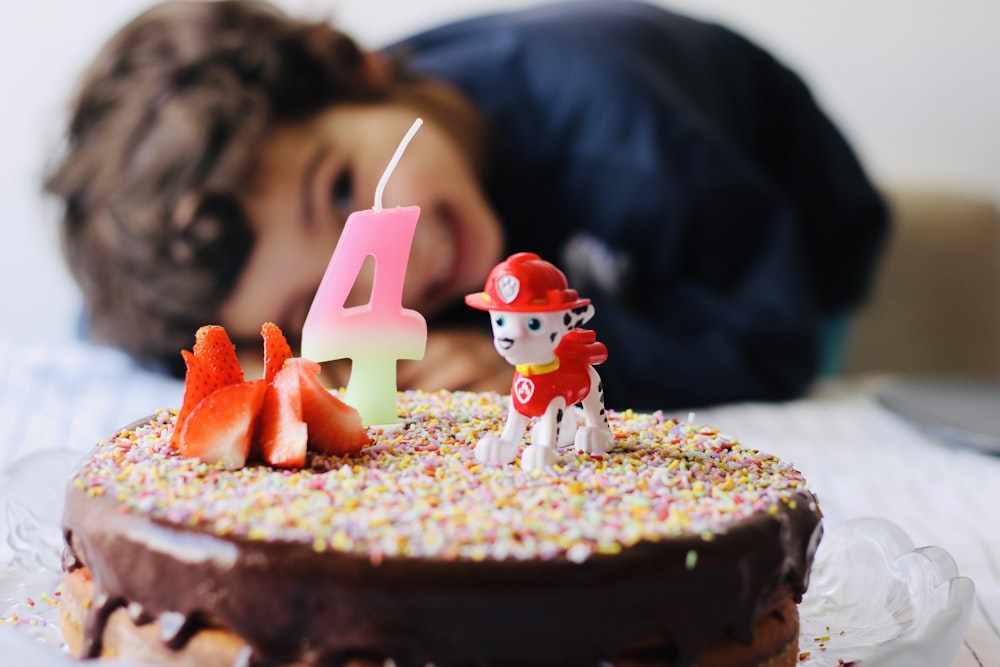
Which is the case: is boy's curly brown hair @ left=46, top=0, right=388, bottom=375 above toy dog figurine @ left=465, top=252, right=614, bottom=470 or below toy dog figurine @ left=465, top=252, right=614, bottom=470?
below

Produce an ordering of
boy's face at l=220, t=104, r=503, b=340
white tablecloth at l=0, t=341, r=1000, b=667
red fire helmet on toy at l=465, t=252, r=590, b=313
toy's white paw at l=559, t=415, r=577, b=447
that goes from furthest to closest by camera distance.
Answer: boy's face at l=220, t=104, r=503, b=340 < white tablecloth at l=0, t=341, r=1000, b=667 < toy's white paw at l=559, t=415, r=577, b=447 < red fire helmet on toy at l=465, t=252, r=590, b=313

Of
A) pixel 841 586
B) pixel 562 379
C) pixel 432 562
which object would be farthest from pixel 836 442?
pixel 432 562

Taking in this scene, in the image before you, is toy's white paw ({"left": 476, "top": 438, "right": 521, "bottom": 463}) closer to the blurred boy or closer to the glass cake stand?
the glass cake stand

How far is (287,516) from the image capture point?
3.02ft

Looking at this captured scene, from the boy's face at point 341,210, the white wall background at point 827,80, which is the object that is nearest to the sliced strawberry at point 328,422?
the boy's face at point 341,210

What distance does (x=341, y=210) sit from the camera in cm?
271

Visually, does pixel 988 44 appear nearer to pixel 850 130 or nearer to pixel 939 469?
pixel 850 130

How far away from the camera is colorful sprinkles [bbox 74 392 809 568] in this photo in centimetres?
90

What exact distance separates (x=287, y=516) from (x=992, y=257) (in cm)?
358

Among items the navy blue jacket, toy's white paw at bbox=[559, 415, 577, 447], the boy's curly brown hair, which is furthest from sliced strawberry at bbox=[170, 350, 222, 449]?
the navy blue jacket

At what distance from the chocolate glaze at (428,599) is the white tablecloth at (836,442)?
532mm

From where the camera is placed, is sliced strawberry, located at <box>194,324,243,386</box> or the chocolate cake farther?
sliced strawberry, located at <box>194,324,243,386</box>

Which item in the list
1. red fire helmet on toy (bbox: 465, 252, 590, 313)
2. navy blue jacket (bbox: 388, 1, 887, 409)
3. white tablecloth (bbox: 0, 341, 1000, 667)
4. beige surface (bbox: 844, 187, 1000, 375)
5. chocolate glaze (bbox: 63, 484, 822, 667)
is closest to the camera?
chocolate glaze (bbox: 63, 484, 822, 667)

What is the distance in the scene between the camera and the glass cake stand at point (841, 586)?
1053mm
